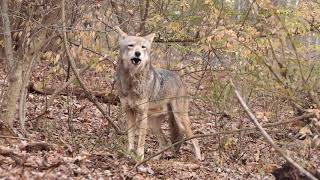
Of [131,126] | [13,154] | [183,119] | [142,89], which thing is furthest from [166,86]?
[13,154]

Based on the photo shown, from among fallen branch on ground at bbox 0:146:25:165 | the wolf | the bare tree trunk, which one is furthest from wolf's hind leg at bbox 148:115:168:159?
fallen branch on ground at bbox 0:146:25:165

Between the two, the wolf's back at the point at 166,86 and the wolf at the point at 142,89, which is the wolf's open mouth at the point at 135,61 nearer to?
the wolf at the point at 142,89

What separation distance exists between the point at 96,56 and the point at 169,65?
9.35 ft

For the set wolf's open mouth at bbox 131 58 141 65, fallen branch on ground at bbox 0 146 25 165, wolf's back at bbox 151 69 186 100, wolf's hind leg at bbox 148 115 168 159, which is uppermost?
wolf's open mouth at bbox 131 58 141 65

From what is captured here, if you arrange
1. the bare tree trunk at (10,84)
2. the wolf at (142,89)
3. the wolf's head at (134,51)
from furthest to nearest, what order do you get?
1. the wolf at (142,89)
2. the wolf's head at (134,51)
3. the bare tree trunk at (10,84)

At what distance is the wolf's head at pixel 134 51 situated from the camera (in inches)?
361

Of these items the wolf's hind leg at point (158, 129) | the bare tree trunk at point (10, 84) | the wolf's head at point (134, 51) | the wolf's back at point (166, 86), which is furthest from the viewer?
the wolf's hind leg at point (158, 129)

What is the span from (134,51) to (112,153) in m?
1.78

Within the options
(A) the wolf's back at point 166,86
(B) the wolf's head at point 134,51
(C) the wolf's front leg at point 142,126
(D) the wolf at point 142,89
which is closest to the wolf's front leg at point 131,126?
(D) the wolf at point 142,89

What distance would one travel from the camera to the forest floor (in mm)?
6973

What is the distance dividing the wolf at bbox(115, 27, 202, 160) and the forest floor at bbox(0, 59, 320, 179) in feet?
1.39

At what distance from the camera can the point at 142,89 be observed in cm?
965

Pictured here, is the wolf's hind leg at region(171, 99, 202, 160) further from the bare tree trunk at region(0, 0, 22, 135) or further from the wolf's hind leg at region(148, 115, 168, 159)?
the bare tree trunk at region(0, 0, 22, 135)

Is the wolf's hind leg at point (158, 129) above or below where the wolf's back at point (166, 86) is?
below
